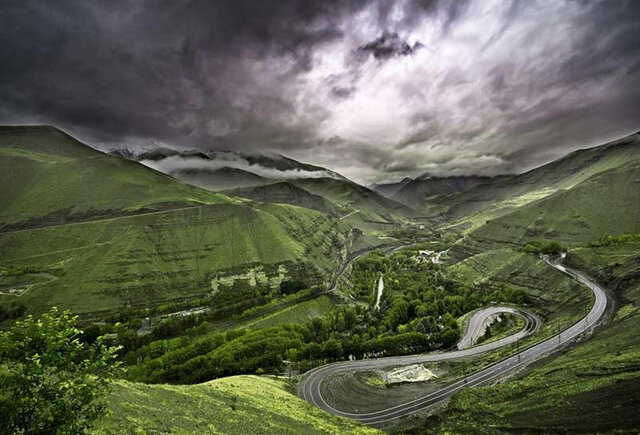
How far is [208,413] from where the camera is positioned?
113 ft

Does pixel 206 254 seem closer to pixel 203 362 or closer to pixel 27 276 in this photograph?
pixel 27 276

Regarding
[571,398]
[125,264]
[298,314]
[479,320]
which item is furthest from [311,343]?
[125,264]

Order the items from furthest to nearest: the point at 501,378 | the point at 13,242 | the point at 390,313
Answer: the point at 13,242 < the point at 390,313 < the point at 501,378

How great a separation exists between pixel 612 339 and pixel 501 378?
23056 millimetres

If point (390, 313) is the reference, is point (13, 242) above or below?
above

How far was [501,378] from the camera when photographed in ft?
217

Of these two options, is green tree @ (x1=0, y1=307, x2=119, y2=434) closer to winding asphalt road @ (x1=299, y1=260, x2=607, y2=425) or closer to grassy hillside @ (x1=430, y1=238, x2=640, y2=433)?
grassy hillside @ (x1=430, y1=238, x2=640, y2=433)

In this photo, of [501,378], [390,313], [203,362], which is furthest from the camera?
[390,313]

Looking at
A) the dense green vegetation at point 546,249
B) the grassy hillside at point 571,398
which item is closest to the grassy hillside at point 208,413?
the grassy hillside at point 571,398

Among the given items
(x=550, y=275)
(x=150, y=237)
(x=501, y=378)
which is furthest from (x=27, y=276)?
(x=550, y=275)

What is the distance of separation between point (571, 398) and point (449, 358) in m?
46.1

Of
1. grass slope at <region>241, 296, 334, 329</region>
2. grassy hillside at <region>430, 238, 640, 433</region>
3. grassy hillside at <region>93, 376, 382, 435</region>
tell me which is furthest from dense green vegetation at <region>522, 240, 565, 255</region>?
grassy hillside at <region>93, 376, 382, 435</region>

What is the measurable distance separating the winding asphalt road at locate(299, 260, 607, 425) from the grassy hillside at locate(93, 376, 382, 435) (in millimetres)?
17460

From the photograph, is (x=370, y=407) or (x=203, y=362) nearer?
(x=370, y=407)
